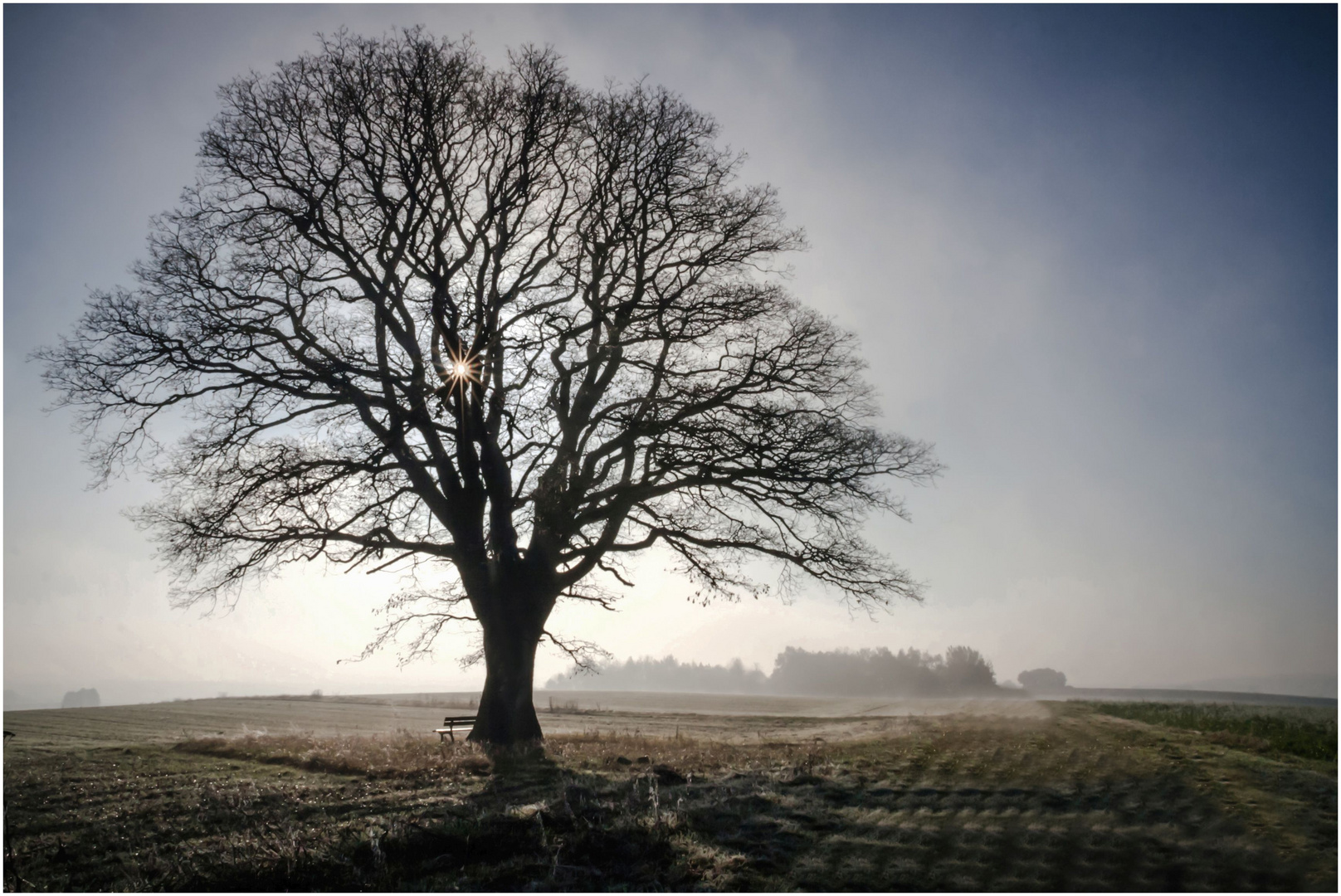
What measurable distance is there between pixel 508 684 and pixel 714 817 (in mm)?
8417

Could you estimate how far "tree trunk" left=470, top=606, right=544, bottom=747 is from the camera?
557 inches

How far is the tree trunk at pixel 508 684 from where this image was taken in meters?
14.1

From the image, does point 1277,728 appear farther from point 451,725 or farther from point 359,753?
point 451,725

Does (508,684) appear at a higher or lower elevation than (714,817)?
higher

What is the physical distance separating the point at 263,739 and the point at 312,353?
7.66 metres

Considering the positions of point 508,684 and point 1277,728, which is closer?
point 1277,728

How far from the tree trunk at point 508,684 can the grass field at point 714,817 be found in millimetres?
1931

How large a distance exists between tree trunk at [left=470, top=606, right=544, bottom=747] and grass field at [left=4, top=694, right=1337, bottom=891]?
76.0 inches

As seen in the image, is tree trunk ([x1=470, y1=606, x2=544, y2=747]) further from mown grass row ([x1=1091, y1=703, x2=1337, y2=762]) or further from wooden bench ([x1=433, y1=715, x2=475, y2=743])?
mown grass row ([x1=1091, y1=703, x2=1337, y2=762])

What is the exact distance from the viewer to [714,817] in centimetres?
696

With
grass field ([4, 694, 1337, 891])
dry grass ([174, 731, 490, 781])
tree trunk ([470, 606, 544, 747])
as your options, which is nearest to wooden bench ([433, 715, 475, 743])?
dry grass ([174, 731, 490, 781])

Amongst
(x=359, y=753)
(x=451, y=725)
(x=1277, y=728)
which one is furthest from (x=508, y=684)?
(x=1277, y=728)

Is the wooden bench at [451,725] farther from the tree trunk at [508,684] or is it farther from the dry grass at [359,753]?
the tree trunk at [508,684]

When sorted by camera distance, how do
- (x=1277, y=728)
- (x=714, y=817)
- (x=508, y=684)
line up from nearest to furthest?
(x=714, y=817) < (x=1277, y=728) < (x=508, y=684)
